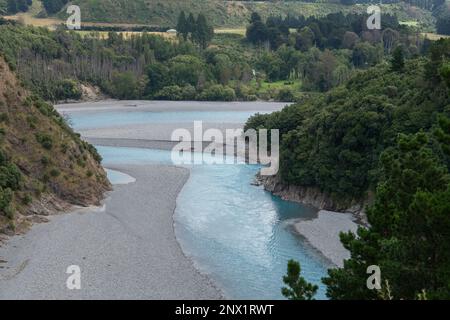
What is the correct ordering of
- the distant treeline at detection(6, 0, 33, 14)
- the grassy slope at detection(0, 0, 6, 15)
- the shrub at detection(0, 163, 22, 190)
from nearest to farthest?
the shrub at detection(0, 163, 22, 190), the grassy slope at detection(0, 0, 6, 15), the distant treeline at detection(6, 0, 33, 14)

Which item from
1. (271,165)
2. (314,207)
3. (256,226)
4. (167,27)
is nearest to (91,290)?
(256,226)

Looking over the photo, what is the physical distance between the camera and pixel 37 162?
178 ft

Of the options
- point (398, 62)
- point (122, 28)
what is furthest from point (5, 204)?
point (122, 28)

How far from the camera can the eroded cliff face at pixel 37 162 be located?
5016cm

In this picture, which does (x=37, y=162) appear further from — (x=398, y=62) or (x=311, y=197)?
(x=398, y=62)

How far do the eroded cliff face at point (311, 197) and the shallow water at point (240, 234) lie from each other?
41.5 inches

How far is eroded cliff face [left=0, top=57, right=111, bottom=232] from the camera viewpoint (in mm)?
50156

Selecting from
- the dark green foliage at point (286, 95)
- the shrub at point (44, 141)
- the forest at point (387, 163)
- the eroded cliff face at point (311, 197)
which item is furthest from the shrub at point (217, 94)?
the shrub at point (44, 141)

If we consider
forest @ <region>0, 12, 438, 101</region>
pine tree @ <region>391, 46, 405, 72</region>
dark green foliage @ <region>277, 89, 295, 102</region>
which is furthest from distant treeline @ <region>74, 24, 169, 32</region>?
pine tree @ <region>391, 46, 405, 72</region>

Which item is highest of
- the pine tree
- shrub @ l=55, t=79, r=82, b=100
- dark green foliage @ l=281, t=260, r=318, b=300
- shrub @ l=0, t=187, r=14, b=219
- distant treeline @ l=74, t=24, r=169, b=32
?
the pine tree

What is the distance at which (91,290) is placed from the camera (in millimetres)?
37125

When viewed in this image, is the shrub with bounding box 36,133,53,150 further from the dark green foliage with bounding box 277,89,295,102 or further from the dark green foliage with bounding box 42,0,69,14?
the dark green foliage with bounding box 42,0,69,14

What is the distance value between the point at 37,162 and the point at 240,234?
612 inches

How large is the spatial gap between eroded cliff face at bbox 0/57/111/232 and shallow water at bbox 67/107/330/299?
7298 mm
